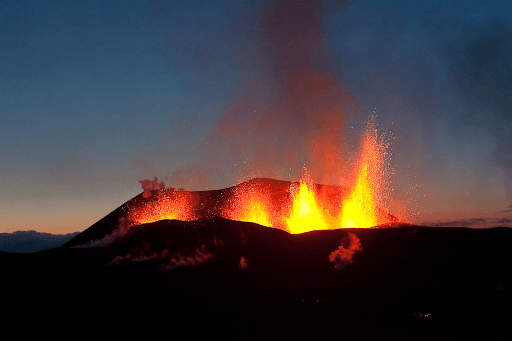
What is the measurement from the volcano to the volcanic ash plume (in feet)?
0.38

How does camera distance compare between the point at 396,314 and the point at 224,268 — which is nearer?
the point at 396,314

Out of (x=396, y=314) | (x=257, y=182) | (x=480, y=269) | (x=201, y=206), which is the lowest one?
(x=396, y=314)

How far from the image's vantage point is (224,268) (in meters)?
40.8

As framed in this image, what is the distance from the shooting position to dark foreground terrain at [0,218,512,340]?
28734 mm

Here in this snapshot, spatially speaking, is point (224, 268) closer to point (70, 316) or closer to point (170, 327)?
point (170, 327)

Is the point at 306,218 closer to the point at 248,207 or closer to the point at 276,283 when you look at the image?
the point at 248,207

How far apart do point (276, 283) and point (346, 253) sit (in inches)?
365

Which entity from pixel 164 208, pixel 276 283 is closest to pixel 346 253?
pixel 276 283

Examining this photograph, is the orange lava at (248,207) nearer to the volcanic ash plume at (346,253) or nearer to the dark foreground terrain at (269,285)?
the dark foreground terrain at (269,285)

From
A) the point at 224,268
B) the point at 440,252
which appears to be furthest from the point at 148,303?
the point at 440,252

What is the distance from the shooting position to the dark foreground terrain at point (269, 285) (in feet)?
94.3

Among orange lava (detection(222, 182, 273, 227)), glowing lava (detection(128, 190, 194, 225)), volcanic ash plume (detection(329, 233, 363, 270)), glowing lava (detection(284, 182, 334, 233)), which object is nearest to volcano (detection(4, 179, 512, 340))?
volcanic ash plume (detection(329, 233, 363, 270))

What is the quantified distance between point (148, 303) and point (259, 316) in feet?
35.6

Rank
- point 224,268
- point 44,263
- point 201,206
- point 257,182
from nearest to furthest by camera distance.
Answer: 1. point 224,268
2. point 44,263
3. point 201,206
4. point 257,182
